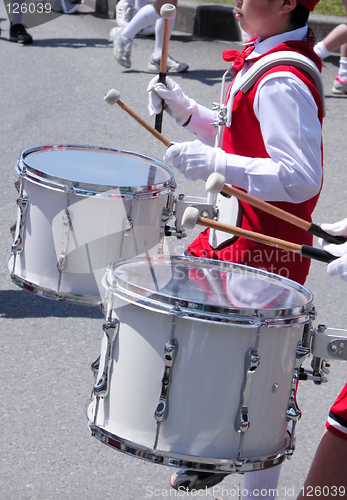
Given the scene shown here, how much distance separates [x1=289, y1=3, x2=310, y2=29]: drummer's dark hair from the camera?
6.30ft

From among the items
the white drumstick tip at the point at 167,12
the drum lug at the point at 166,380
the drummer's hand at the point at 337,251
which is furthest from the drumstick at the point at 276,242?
the white drumstick tip at the point at 167,12

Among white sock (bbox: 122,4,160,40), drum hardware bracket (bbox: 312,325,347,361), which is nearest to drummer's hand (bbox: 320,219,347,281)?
drum hardware bracket (bbox: 312,325,347,361)

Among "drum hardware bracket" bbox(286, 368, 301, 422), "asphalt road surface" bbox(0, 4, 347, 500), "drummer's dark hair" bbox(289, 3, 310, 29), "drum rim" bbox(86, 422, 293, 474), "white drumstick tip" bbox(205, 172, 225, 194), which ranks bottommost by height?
"asphalt road surface" bbox(0, 4, 347, 500)

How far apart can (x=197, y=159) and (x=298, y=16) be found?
47cm

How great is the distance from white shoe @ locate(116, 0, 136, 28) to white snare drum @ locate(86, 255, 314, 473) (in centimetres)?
575

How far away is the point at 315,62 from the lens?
1.93 m

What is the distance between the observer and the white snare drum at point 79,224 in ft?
6.89

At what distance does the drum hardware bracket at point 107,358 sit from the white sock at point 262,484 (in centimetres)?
62

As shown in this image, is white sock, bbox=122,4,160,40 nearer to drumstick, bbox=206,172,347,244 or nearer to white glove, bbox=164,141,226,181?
white glove, bbox=164,141,226,181

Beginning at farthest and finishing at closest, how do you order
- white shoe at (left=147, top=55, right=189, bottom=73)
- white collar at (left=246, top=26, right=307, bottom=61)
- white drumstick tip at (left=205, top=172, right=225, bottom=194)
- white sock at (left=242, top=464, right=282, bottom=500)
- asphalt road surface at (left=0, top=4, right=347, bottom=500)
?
white shoe at (left=147, top=55, right=189, bottom=73) → asphalt road surface at (left=0, top=4, right=347, bottom=500) → white sock at (left=242, top=464, right=282, bottom=500) → white collar at (left=246, top=26, right=307, bottom=61) → white drumstick tip at (left=205, top=172, right=225, bottom=194)

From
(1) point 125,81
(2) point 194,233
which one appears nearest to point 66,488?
(2) point 194,233

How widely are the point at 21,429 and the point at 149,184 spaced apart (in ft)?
3.34

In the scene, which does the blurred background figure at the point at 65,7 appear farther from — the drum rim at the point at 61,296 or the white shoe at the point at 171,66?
the drum rim at the point at 61,296

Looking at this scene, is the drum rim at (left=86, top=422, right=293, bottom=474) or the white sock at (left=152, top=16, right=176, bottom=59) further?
the white sock at (left=152, top=16, right=176, bottom=59)
